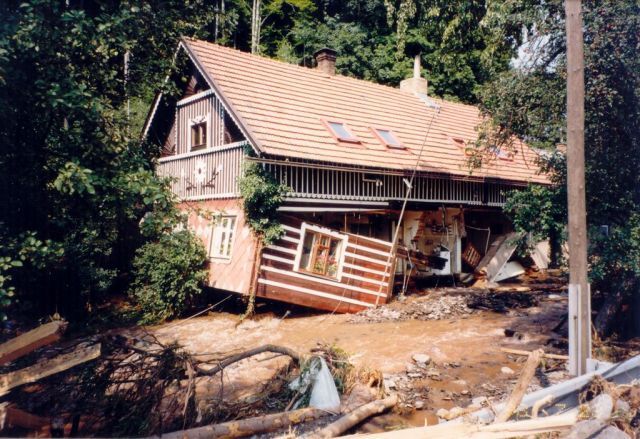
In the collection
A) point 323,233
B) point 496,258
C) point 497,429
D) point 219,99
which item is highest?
point 219,99

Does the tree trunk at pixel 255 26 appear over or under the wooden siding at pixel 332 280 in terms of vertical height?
over

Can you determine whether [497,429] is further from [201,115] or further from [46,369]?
[201,115]

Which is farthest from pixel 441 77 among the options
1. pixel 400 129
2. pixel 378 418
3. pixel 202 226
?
pixel 378 418

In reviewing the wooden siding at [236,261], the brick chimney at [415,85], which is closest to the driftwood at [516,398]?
the wooden siding at [236,261]

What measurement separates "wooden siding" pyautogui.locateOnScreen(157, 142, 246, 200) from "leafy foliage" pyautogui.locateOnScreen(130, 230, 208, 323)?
1.71 m

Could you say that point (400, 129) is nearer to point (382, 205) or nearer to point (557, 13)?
point (382, 205)

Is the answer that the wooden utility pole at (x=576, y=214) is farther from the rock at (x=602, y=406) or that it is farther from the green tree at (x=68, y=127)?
the green tree at (x=68, y=127)

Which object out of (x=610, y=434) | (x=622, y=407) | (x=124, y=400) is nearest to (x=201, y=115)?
(x=124, y=400)

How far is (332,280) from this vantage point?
41.0 ft

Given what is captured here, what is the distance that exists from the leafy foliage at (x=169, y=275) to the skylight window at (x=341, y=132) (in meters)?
5.34

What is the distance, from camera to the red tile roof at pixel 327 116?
1276cm

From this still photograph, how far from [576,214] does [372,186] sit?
25.0 feet

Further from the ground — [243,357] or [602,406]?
[243,357]

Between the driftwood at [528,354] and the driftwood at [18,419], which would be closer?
the driftwood at [18,419]
